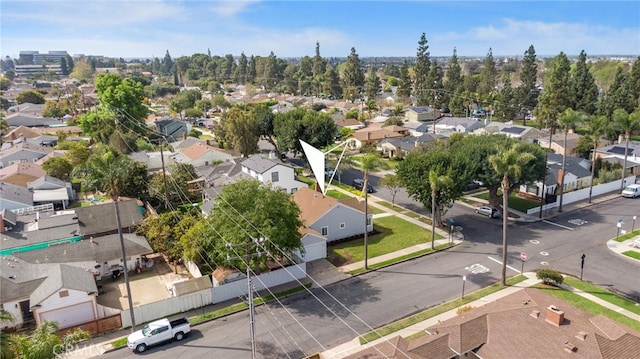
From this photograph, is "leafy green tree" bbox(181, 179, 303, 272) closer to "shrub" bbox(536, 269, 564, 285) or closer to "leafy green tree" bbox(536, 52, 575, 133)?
"shrub" bbox(536, 269, 564, 285)

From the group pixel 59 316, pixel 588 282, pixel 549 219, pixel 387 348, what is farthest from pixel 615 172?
pixel 59 316

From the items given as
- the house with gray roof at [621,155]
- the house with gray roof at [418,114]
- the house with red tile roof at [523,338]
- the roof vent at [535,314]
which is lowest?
the house with red tile roof at [523,338]

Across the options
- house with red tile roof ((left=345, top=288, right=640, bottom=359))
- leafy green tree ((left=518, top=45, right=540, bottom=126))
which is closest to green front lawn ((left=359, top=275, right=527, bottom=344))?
house with red tile roof ((left=345, top=288, right=640, bottom=359))

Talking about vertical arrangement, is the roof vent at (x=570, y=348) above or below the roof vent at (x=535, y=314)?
below

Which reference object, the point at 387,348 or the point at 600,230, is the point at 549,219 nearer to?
the point at 600,230

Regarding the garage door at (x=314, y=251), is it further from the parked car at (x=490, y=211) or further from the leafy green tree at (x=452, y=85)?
the leafy green tree at (x=452, y=85)

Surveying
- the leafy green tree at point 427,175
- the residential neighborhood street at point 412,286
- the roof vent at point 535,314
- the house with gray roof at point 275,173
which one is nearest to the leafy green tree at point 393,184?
the leafy green tree at point 427,175
